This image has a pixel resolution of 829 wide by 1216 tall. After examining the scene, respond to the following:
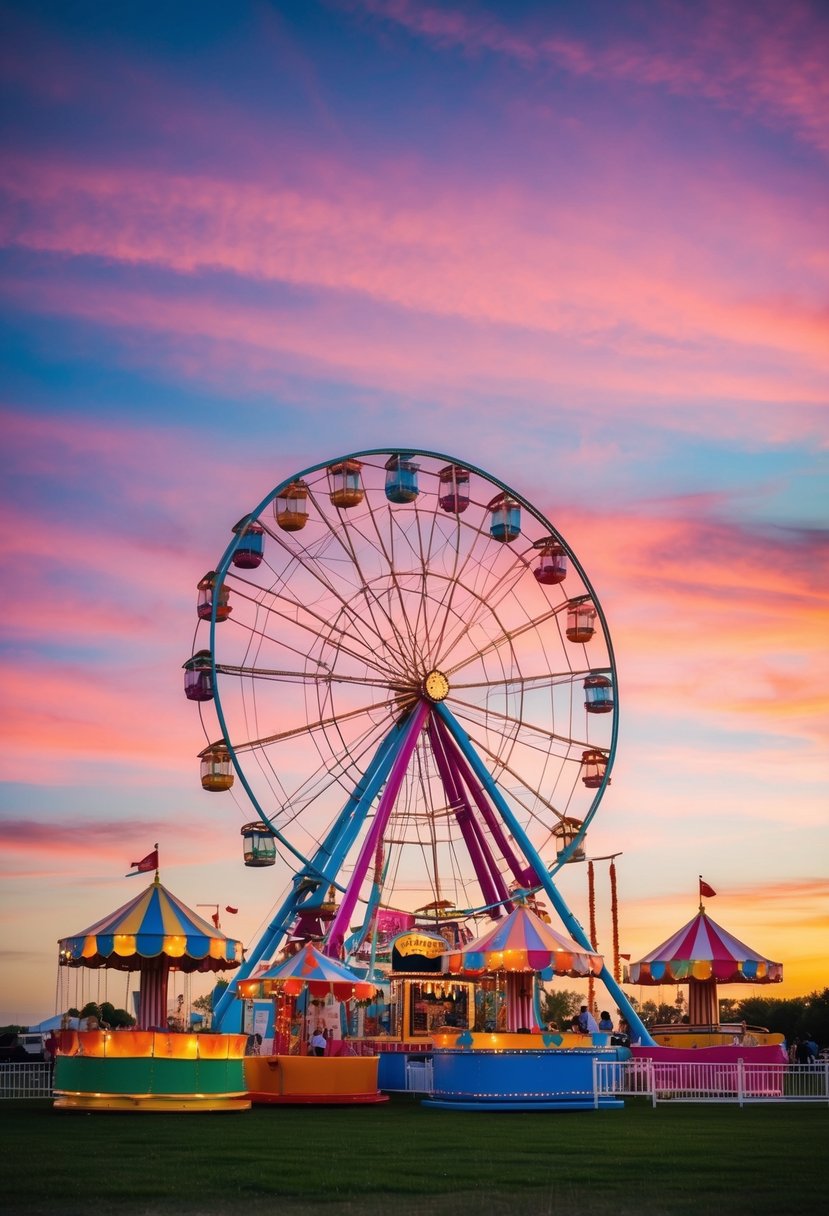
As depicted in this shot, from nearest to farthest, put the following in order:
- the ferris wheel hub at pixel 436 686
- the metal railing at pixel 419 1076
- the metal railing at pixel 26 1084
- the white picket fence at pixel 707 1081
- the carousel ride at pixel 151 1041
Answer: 1. the carousel ride at pixel 151 1041
2. the white picket fence at pixel 707 1081
3. the metal railing at pixel 26 1084
4. the metal railing at pixel 419 1076
5. the ferris wheel hub at pixel 436 686

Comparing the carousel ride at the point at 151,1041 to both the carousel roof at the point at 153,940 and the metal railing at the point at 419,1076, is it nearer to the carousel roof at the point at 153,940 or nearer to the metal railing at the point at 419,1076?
the carousel roof at the point at 153,940

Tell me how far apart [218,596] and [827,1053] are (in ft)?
55.4

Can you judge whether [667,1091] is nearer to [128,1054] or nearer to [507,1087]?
[507,1087]

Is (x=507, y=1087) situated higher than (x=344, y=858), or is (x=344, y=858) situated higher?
(x=344, y=858)

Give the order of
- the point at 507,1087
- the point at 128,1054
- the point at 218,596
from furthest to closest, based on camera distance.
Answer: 1. the point at 218,596
2. the point at 507,1087
3. the point at 128,1054

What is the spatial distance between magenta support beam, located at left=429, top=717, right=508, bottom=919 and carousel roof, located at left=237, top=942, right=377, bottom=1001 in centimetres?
687

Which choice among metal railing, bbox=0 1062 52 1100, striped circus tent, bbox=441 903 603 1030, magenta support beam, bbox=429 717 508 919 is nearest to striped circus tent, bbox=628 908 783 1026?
magenta support beam, bbox=429 717 508 919

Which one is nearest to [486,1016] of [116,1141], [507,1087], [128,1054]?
[507,1087]

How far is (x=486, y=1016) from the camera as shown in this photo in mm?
28781

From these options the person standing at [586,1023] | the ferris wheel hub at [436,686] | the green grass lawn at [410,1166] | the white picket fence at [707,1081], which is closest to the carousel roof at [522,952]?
the white picket fence at [707,1081]

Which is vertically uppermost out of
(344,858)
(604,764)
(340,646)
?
(340,646)

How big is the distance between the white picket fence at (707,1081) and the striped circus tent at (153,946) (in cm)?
576

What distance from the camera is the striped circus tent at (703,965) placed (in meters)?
27.6

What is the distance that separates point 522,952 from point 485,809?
334 inches
